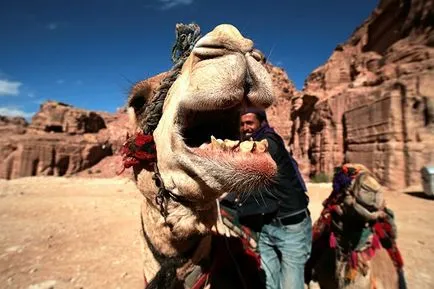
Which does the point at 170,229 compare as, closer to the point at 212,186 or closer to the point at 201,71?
the point at 212,186

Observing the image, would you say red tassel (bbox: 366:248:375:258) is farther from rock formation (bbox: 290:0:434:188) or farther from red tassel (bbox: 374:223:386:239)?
rock formation (bbox: 290:0:434:188)

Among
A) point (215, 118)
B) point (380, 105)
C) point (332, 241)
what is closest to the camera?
point (215, 118)

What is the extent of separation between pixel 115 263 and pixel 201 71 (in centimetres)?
507

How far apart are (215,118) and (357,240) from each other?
2.42 meters

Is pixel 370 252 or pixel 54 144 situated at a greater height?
pixel 54 144

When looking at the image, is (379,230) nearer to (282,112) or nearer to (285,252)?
(285,252)

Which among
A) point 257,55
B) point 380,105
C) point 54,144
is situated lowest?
point 257,55

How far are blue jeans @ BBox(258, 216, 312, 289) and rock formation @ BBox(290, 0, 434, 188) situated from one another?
536 inches

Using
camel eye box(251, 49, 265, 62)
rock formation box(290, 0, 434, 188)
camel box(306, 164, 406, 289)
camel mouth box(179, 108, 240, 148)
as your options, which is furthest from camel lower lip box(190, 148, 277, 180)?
rock formation box(290, 0, 434, 188)

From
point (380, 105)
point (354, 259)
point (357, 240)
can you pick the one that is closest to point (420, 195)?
point (380, 105)

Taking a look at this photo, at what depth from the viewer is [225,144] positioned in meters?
1.48

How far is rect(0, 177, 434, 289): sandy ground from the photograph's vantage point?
4.92 m

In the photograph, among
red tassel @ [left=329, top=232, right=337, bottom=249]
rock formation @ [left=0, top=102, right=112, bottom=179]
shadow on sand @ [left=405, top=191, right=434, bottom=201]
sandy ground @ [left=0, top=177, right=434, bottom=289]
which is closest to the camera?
red tassel @ [left=329, top=232, right=337, bottom=249]

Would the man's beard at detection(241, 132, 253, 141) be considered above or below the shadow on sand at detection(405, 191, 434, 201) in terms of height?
above
